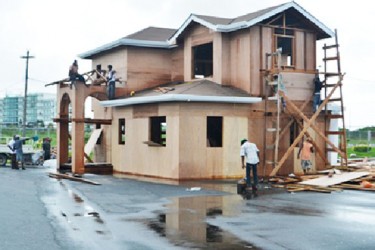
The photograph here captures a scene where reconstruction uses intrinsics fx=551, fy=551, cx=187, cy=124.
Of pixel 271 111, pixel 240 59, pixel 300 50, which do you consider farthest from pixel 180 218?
pixel 300 50

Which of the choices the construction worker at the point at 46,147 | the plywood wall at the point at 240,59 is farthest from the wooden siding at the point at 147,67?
the construction worker at the point at 46,147

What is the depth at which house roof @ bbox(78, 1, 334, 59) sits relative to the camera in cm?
2284

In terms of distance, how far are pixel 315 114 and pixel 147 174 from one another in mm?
7418

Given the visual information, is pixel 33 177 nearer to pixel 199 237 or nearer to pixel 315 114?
pixel 315 114

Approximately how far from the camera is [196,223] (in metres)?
12.0

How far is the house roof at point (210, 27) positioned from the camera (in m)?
22.8

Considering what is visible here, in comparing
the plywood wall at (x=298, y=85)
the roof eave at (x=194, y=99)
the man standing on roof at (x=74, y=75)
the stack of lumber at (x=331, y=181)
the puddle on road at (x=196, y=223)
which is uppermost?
Result: the man standing on roof at (x=74, y=75)

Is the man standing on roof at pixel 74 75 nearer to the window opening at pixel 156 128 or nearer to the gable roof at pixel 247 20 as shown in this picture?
the window opening at pixel 156 128

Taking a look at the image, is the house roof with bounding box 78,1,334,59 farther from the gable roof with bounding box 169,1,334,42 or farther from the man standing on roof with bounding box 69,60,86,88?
the man standing on roof with bounding box 69,60,86,88

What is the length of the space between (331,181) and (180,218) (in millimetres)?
8504

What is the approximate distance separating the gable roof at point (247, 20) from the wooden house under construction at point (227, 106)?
4 cm

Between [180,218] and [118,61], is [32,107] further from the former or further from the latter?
[180,218]

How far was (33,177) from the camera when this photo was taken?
944 inches

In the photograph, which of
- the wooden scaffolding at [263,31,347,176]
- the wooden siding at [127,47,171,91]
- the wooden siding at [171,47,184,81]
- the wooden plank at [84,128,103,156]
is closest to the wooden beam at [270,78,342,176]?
the wooden scaffolding at [263,31,347,176]
